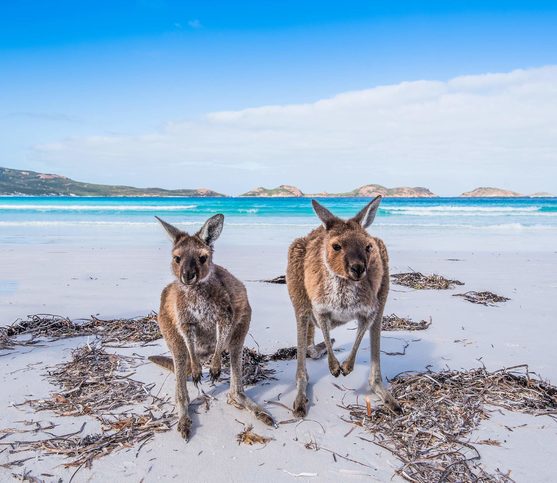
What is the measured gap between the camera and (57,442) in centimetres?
250

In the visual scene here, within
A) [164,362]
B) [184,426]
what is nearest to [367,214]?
[184,426]

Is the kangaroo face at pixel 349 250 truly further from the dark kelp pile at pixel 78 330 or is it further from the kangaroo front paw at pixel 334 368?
the dark kelp pile at pixel 78 330

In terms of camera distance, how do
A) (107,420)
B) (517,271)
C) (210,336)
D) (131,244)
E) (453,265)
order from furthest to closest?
(131,244) → (453,265) → (517,271) → (210,336) → (107,420)

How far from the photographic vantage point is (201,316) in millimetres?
2816

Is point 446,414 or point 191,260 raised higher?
point 191,260

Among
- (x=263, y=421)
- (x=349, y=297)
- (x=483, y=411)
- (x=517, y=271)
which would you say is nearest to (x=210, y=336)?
(x=263, y=421)

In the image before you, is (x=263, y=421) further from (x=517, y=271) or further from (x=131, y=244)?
(x=131, y=244)

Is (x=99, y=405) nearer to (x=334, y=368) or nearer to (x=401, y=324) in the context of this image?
(x=334, y=368)

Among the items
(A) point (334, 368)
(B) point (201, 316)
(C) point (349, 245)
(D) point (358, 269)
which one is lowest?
(A) point (334, 368)

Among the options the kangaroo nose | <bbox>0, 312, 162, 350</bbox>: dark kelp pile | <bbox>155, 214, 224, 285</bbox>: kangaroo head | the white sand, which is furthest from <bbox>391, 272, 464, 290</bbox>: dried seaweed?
<bbox>155, 214, 224, 285</bbox>: kangaroo head

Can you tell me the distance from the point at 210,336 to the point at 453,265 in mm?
7612

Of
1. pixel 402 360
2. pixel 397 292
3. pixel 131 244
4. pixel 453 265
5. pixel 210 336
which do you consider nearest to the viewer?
pixel 210 336

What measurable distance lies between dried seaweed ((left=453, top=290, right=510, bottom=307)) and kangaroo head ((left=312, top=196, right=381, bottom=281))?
350 cm

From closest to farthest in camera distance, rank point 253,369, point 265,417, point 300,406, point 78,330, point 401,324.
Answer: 1. point 265,417
2. point 300,406
3. point 253,369
4. point 78,330
5. point 401,324
